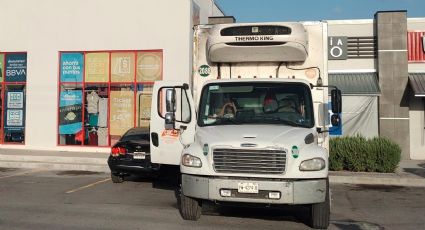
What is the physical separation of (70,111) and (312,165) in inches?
576

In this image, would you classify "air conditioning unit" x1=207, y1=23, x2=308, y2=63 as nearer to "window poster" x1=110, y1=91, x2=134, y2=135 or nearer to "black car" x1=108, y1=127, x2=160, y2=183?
"black car" x1=108, y1=127, x2=160, y2=183

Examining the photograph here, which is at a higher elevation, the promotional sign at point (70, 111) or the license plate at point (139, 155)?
the promotional sign at point (70, 111)

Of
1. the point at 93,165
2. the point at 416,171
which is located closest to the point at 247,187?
the point at 93,165

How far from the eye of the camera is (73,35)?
19344 millimetres

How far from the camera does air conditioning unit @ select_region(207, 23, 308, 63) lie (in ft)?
26.9

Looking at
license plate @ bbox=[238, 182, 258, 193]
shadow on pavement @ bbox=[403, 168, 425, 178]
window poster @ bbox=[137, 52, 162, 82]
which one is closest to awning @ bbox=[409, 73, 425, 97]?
shadow on pavement @ bbox=[403, 168, 425, 178]

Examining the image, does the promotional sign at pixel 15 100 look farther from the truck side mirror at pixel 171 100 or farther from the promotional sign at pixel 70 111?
the truck side mirror at pixel 171 100

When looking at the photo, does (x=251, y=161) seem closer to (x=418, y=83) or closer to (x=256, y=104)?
(x=256, y=104)

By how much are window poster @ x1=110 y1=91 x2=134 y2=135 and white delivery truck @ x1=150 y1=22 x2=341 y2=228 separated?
10093 millimetres

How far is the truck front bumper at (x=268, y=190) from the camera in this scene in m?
6.69

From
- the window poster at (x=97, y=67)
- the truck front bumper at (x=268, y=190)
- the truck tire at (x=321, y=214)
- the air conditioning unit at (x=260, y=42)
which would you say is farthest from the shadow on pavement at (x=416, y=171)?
the window poster at (x=97, y=67)

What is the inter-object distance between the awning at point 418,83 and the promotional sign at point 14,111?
1547 cm

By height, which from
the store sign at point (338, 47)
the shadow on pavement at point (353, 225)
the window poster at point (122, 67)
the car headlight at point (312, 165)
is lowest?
the shadow on pavement at point (353, 225)

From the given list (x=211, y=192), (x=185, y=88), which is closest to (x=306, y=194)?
(x=211, y=192)
